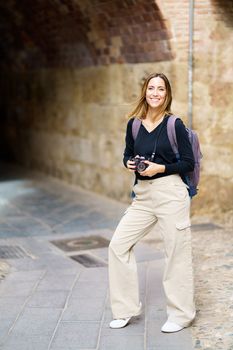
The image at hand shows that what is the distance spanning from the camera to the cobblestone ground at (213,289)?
3.38 m

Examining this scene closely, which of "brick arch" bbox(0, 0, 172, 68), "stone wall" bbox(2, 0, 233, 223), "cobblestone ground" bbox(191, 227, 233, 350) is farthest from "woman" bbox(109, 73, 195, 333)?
"brick arch" bbox(0, 0, 172, 68)

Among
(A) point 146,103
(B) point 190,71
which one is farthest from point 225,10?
(A) point 146,103

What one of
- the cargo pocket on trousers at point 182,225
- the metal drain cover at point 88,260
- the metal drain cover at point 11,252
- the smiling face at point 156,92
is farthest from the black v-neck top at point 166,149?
the metal drain cover at point 11,252

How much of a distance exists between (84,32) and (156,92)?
4691 millimetres

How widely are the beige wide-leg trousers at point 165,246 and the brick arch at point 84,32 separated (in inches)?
134

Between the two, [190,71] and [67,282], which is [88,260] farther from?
[190,71]

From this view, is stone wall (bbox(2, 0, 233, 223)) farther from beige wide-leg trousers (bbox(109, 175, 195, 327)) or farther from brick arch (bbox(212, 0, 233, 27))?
beige wide-leg trousers (bbox(109, 175, 195, 327))

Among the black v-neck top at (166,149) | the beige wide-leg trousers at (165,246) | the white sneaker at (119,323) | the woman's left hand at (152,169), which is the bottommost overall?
the white sneaker at (119,323)

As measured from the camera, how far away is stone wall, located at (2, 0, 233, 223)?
21.0ft

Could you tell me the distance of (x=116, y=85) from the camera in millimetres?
7637

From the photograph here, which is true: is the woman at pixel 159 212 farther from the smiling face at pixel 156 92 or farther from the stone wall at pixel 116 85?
the stone wall at pixel 116 85

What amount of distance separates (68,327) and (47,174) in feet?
21.6

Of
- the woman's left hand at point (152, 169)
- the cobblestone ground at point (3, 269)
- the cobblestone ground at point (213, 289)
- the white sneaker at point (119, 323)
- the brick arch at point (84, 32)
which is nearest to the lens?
the woman's left hand at point (152, 169)

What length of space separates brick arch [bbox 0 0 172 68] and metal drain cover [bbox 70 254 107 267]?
8.43ft
